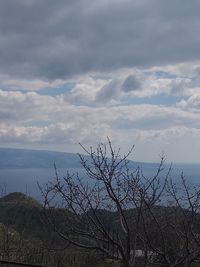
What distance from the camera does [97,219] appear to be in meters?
6.63

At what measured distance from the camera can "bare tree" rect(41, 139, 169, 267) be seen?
6.49m

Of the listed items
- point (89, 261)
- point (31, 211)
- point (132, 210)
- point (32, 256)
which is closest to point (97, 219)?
point (132, 210)

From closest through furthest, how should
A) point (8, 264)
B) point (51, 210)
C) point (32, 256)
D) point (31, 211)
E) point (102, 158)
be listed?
point (102, 158), point (51, 210), point (8, 264), point (32, 256), point (31, 211)

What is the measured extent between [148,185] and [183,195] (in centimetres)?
68

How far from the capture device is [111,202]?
6.93m

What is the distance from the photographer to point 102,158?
657cm

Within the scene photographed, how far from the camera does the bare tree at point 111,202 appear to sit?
6488mm

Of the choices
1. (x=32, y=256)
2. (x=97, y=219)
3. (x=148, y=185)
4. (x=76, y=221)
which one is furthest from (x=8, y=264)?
(x=148, y=185)

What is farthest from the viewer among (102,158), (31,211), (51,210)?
(31,211)

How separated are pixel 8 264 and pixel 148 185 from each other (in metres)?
2.96

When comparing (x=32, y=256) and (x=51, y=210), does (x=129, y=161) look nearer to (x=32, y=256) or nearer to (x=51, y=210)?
(x=51, y=210)

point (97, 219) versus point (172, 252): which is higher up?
point (97, 219)

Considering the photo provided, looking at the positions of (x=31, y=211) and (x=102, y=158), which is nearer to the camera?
(x=102, y=158)

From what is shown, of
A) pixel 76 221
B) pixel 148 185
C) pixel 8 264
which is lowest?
pixel 8 264
